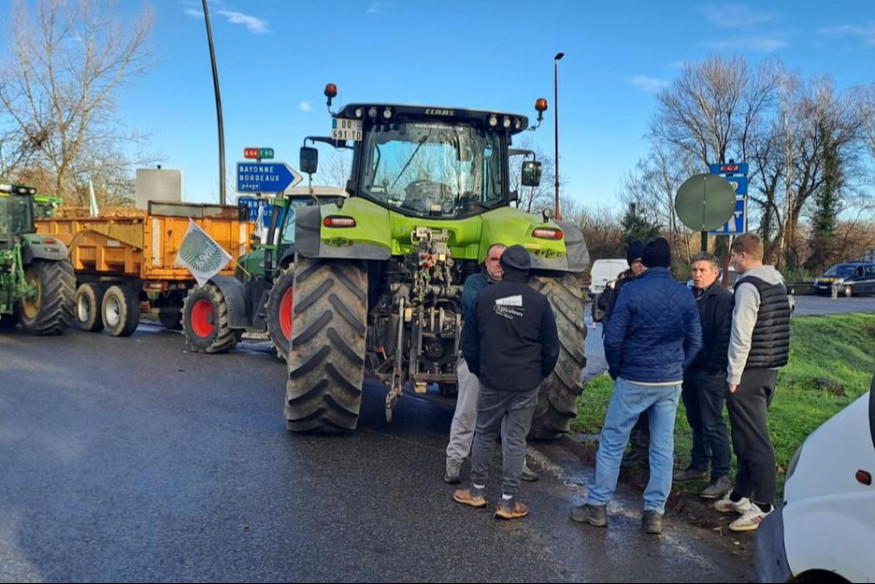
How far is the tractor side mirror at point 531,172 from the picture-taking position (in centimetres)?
831

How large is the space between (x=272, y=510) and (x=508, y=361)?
1.81m

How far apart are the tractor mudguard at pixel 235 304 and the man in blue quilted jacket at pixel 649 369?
8067mm

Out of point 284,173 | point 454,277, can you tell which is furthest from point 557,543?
point 284,173

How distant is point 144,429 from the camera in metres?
7.05

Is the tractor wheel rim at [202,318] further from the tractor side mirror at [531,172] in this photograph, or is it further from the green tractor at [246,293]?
the tractor side mirror at [531,172]

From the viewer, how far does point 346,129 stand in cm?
728

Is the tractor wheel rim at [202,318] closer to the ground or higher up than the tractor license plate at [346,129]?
closer to the ground

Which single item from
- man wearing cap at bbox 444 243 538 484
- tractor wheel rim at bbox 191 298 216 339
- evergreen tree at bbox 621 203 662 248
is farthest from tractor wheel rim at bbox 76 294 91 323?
evergreen tree at bbox 621 203 662 248

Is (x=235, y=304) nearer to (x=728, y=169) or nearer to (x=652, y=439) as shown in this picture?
(x=728, y=169)

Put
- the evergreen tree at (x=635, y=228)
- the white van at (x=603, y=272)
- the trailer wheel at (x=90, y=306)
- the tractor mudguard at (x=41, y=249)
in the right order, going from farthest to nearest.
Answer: the evergreen tree at (x=635, y=228)
the white van at (x=603, y=272)
the trailer wheel at (x=90, y=306)
the tractor mudguard at (x=41, y=249)

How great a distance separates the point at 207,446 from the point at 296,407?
2.72 ft

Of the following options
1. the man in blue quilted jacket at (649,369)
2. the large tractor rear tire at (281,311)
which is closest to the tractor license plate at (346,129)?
the large tractor rear tire at (281,311)

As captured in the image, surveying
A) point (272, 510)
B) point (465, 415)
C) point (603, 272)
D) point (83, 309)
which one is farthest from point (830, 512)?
point (603, 272)

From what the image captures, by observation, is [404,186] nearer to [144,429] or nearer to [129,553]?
[144,429]
